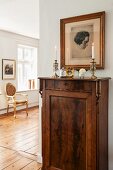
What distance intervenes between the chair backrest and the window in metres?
0.66

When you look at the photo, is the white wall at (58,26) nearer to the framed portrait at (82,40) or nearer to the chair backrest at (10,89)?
the framed portrait at (82,40)

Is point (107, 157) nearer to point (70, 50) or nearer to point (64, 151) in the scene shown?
point (64, 151)

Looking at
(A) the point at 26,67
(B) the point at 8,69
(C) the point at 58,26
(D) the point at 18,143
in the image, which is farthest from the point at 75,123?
(A) the point at 26,67

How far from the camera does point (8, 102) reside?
242 inches

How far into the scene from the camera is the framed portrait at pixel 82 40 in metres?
2.39

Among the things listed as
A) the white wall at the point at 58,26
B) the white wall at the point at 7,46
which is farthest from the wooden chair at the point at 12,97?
the white wall at the point at 58,26

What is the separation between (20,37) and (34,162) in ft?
16.0

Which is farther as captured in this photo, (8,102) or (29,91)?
(29,91)

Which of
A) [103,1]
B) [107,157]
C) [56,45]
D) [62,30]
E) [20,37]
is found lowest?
[107,157]

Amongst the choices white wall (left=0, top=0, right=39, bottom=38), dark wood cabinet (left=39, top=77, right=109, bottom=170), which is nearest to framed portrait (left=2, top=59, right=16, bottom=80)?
white wall (left=0, top=0, right=39, bottom=38)

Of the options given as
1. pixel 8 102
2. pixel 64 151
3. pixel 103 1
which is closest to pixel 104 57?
pixel 103 1

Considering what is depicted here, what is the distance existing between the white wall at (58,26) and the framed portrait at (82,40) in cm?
7

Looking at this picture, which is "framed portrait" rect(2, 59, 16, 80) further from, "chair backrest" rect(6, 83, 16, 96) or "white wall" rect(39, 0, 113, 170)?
"white wall" rect(39, 0, 113, 170)

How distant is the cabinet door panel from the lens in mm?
2133
